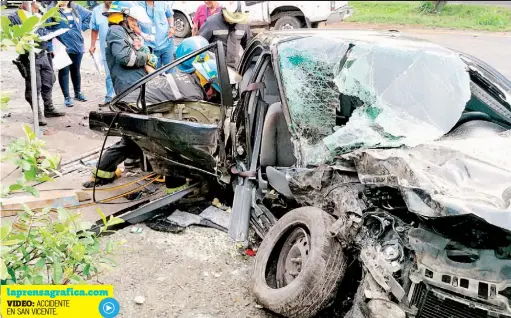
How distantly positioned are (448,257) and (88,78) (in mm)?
→ 8485

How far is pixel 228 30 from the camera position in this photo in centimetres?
680

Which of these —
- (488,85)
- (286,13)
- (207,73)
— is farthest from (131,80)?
(286,13)

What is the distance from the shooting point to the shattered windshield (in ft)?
11.1

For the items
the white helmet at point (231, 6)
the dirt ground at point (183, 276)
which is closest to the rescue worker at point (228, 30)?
the white helmet at point (231, 6)

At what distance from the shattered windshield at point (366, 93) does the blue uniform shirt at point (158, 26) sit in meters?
3.46

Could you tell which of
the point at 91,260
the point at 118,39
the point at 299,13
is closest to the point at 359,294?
the point at 91,260

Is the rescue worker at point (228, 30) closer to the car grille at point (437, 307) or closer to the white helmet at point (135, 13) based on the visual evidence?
the white helmet at point (135, 13)

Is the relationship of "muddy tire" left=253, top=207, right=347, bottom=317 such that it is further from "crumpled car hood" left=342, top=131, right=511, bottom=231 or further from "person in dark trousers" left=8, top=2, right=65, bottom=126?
"person in dark trousers" left=8, top=2, right=65, bottom=126

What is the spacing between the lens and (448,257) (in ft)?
8.23

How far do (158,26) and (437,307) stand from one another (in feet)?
18.3

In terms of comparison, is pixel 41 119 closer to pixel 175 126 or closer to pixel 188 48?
pixel 188 48

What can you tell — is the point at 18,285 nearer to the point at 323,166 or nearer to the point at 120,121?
the point at 323,166

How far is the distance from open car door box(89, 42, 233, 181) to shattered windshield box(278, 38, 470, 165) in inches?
27.5

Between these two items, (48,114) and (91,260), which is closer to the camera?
(91,260)
